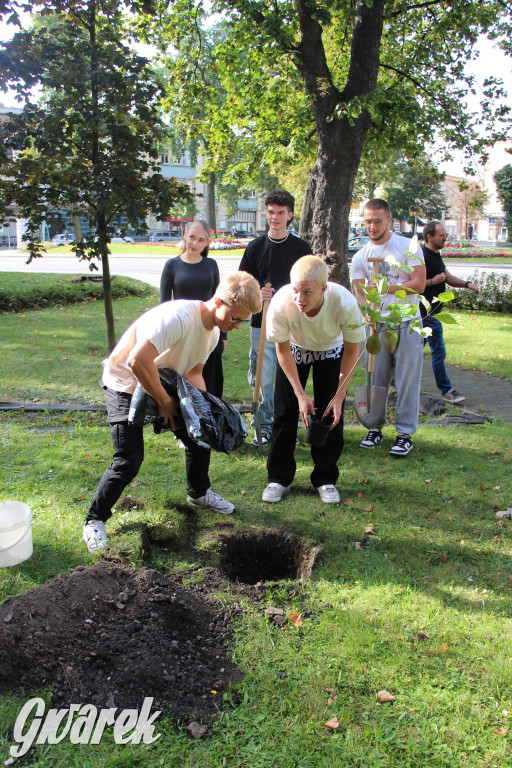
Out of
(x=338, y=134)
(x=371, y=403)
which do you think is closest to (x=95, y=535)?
(x=371, y=403)

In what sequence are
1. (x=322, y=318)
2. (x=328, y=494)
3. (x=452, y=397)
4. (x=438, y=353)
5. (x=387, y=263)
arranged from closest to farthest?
(x=322, y=318), (x=328, y=494), (x=387, y=263), (x=438, y=353), (x=452, y=397)

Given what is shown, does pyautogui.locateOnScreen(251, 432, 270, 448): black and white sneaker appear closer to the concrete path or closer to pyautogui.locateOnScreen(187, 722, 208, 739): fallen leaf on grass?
the concrete path

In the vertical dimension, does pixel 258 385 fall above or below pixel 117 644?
above

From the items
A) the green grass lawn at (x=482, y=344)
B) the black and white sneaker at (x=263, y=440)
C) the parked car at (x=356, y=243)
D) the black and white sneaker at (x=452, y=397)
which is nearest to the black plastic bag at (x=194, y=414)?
the black and white sneaker at (x=263, y=440)

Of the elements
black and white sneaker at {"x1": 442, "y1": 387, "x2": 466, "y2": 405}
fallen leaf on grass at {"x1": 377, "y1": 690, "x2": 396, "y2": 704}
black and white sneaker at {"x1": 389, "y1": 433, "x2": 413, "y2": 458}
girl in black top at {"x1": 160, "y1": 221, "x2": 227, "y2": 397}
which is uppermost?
girl in black top at {"x1": 160, "y1": 221, "x2": 227, "y2": 397}

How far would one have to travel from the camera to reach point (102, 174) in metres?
6.84

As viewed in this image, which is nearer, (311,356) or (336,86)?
(311,356)

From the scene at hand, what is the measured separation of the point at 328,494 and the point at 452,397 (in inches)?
135

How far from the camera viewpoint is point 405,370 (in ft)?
17.6

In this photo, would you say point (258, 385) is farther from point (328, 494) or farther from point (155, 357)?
point (155, 357)

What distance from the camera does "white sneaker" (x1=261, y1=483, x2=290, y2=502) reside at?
449 centimetres

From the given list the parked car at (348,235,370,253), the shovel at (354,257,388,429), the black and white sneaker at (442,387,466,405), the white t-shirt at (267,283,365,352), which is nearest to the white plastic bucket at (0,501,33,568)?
the white t-shirt at (267,283,365,352)

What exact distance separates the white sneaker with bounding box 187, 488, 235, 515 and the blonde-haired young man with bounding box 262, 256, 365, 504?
33 cm

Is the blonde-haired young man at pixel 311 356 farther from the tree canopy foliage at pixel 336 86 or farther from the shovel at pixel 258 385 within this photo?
the tree canopy foliage at pixel 336 86
